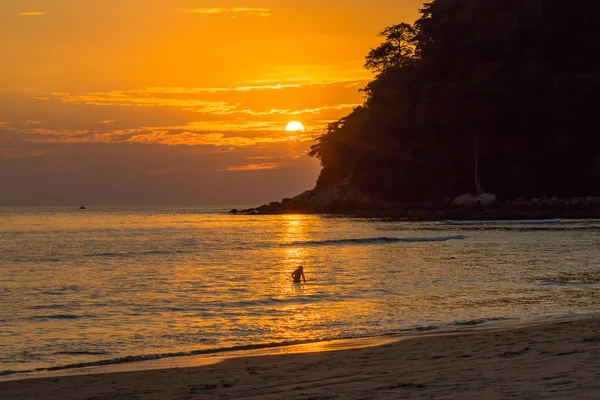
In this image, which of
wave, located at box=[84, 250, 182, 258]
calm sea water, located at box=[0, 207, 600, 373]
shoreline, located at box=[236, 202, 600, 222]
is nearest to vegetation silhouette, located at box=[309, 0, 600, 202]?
shoreline, located at box=[236, 202, 600, 222]

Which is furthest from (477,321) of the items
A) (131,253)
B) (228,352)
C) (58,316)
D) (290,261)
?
(131,253)

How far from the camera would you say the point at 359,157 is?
120 meters

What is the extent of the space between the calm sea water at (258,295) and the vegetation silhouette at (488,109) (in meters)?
59.0

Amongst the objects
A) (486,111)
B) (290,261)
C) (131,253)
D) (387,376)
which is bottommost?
(290,261)

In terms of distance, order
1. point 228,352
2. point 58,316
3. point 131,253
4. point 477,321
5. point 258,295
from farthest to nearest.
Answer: point 131,253 < point 258,295 < point 58,316 < point 477,321 < point 228,352

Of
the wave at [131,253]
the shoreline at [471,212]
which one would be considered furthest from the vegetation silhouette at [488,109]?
the wave at [131,253]

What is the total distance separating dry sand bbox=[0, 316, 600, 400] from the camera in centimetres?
955

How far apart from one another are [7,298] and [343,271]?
48.0 ft

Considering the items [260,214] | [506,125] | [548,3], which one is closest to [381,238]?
[506,125]

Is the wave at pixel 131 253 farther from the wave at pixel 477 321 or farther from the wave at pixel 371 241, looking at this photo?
the wave at pixel 477 321

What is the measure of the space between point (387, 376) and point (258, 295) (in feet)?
46.7

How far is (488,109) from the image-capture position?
104 metres

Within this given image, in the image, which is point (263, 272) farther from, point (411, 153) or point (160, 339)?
point (411, 153)

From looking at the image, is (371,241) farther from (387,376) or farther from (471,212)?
(387,376)
